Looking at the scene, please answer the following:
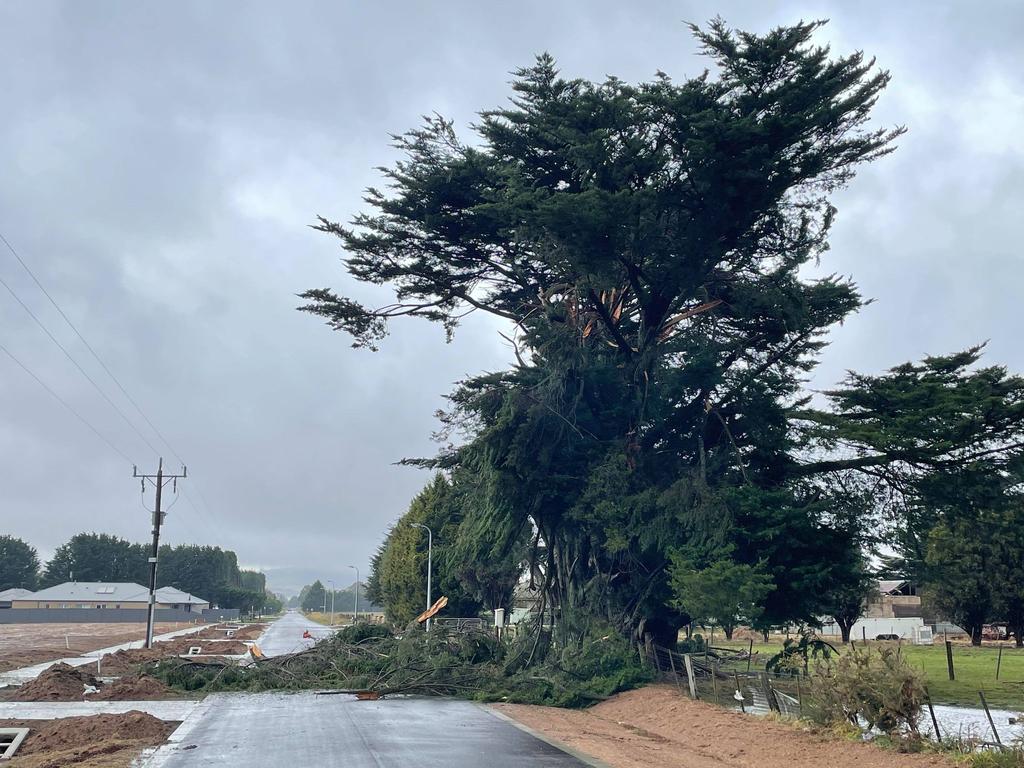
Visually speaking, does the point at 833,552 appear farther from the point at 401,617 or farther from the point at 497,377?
the point at 401,617

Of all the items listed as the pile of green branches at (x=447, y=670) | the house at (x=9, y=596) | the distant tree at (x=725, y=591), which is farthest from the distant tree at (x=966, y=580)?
the house at (x=9, y=596)

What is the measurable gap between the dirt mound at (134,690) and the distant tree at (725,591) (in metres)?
15.2

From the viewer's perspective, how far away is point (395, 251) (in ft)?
104

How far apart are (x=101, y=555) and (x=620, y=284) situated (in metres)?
169

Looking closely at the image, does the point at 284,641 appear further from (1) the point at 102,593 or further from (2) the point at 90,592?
(2) the point at 90,592

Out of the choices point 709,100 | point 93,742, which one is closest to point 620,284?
point 709,100

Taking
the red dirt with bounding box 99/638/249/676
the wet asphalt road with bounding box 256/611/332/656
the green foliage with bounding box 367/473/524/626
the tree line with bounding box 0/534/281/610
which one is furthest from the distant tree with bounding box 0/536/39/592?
the red dirt with bounding box 99/638/249/676

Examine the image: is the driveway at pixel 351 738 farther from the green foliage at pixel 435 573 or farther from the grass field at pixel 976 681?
the green foliage at pixel 435 573

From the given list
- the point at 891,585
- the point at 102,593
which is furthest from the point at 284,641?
the point at 102,593

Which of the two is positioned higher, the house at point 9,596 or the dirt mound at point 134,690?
the house at point 9,596

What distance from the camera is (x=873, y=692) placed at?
49.4 feet

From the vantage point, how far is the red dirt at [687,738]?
1484 cm

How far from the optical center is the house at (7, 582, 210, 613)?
461 ft

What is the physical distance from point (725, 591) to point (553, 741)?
6038 mm
